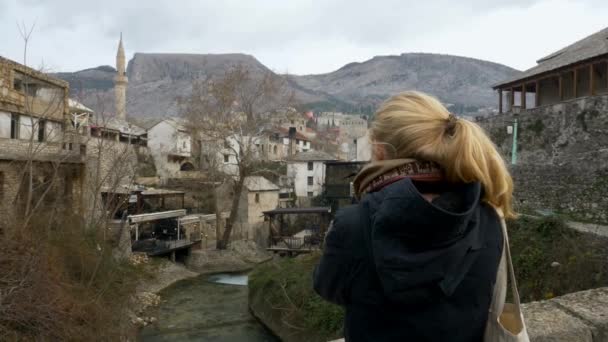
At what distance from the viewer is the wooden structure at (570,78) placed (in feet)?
53.7

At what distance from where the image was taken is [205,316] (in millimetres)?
18078

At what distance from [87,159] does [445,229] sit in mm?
A: 23049

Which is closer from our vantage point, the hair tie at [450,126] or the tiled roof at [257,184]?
the hair tie at [450,126]

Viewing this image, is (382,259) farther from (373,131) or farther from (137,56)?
(137,56)

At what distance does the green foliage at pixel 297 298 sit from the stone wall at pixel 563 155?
6.36m

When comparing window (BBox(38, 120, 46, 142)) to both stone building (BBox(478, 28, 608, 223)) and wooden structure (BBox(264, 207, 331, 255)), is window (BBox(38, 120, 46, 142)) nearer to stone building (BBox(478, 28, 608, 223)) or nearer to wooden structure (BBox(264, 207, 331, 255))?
wooden structure (BBox(264, 207, 331, 255))

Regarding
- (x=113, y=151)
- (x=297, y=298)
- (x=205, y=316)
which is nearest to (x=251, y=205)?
(x=113, y=151)

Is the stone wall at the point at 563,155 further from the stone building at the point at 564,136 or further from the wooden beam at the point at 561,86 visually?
the wooden beam at the point at 561,86

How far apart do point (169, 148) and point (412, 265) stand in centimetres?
4177

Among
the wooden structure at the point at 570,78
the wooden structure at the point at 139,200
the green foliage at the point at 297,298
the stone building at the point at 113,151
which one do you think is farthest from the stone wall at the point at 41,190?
the wooden structure at the point at 570,78

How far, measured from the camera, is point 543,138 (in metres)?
17.2

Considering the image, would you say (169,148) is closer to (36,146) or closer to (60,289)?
(36,146)

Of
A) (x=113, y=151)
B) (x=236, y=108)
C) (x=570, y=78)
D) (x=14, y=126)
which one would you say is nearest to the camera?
(x=14, y=126)

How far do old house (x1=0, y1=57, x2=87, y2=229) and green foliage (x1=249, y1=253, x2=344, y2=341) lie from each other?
844 centimetres
